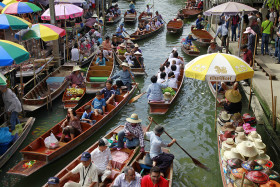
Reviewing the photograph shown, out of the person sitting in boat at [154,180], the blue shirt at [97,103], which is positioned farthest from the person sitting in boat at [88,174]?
the blue shirt at [97,103]

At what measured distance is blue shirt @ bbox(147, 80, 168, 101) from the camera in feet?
35.9

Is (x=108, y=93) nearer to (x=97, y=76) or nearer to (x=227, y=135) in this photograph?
(x=97, y=76)

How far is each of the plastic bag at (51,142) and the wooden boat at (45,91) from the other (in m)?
2.52

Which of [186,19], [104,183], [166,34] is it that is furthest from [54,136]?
[186,19]

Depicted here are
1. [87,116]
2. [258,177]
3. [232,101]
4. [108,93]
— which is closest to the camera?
[258,177]

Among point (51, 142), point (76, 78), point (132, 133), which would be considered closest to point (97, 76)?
point (76, 78)

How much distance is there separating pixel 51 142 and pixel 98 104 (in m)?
2.45

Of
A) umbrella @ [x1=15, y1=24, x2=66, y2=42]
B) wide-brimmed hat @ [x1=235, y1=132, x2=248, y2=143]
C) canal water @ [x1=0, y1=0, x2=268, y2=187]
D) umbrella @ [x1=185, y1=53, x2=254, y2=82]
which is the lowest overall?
canal water @ [x1=0, y1=0, x2=268, y2=187]

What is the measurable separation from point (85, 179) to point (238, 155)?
330 cm

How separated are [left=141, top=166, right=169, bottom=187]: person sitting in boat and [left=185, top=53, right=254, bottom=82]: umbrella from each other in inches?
130

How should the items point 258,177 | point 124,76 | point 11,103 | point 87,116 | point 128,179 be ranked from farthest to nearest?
point 124,76 → point 87,116 → point 11,103 → point 128,179 → point 258,177

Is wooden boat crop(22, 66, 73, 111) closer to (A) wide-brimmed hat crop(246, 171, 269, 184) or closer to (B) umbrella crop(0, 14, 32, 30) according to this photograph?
(B) umbrella crop(0, 14, 32, 30)

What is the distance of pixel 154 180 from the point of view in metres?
5.90

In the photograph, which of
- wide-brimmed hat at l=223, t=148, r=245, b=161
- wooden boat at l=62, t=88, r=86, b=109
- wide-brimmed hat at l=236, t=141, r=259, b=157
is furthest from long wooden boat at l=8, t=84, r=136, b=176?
wide-brimmed hat at l=236, t=141, r=259, b=157
